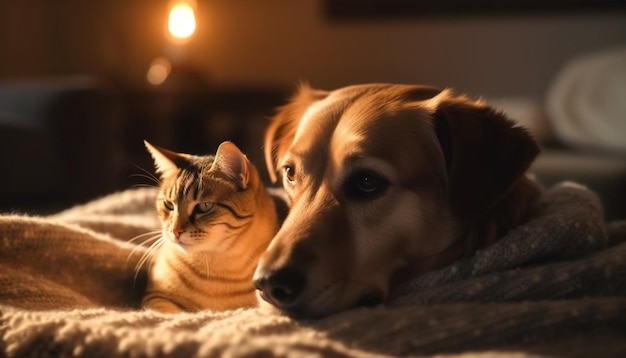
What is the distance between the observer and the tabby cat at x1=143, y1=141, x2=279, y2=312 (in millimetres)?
1096

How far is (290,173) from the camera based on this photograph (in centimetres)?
112

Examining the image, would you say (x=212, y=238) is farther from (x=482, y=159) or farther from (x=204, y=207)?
(x=482, y=159)

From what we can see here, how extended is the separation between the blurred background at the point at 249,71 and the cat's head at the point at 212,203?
3.93 feet

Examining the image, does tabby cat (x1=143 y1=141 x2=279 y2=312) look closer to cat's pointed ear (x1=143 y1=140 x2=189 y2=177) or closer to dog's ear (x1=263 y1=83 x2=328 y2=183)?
cat's pointed ear (x1=143 y1=140 x2=189 y2=177)

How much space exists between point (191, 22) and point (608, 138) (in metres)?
2.25

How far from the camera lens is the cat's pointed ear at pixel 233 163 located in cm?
109

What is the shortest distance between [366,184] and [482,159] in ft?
0.56

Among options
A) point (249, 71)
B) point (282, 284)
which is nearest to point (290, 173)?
point (282, 284)

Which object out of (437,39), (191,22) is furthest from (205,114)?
(437,39)

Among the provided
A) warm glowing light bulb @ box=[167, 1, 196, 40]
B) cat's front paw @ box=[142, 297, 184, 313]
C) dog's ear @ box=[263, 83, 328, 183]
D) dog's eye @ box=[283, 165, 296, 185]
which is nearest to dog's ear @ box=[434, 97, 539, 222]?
dog's eye @ box=[283, 165, 296, 185]

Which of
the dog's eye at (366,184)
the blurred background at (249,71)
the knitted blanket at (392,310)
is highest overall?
→ the dog's eye at (366,184)

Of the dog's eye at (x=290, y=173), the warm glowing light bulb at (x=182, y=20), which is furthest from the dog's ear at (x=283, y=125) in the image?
the warm glowing light bulb at (x=182, y=20)

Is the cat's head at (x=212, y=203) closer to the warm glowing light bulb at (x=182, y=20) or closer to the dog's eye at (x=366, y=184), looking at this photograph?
the dog's eye at (x=366, y=184)

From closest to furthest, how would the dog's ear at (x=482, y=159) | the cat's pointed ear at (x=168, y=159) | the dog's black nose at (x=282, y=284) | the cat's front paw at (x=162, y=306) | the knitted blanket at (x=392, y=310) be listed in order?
the knitted blanket at (x=392, y=310) → the dog's black nose at (x=282, y=284) → the dog's ear at (x=482, y=159) → the cat's front paw at (x=162, y=306) → the cat's pointed ear at (x=168, y=159)
